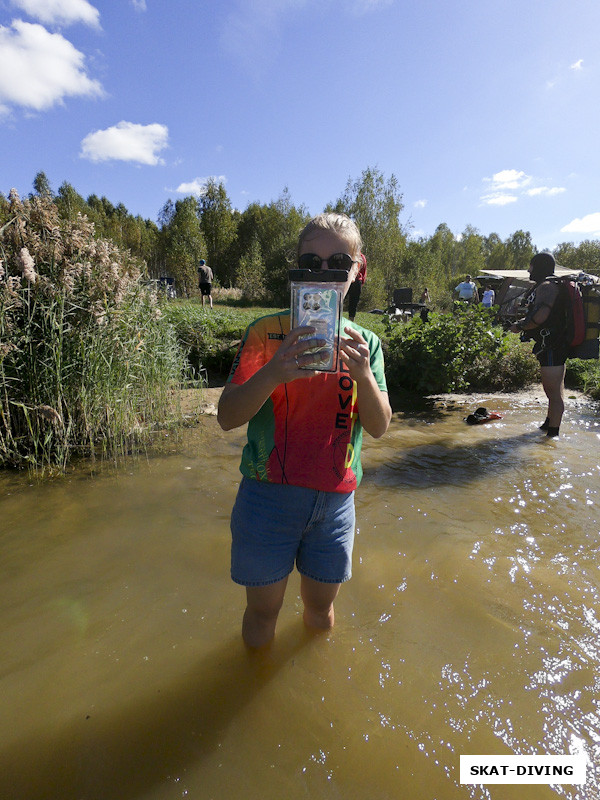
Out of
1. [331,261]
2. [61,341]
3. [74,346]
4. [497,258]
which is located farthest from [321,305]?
[497,258]

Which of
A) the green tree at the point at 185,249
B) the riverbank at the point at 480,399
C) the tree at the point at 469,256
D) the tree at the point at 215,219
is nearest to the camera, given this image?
the riverbank at the point at 480,399

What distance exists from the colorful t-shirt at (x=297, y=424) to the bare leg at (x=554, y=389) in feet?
16.4

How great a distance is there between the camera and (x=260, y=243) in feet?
123

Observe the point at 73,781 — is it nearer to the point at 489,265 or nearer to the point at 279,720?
the point at 279,720

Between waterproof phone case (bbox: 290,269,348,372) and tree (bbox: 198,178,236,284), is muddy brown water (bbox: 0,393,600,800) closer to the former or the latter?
waterproof phone case (bbox: 290,269,348,372)

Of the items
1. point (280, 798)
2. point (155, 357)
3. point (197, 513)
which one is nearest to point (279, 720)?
point (280, 798)

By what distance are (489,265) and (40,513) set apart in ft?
237

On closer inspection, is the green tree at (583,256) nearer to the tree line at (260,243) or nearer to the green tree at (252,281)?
the tree line at (260,243)

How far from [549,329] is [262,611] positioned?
17.6ft

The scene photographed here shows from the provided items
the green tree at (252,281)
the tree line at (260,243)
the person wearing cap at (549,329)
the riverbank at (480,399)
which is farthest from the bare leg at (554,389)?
the green tree at (252,281)

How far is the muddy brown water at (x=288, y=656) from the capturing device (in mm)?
1762

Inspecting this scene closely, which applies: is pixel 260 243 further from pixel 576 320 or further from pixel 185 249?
pixel 576 320

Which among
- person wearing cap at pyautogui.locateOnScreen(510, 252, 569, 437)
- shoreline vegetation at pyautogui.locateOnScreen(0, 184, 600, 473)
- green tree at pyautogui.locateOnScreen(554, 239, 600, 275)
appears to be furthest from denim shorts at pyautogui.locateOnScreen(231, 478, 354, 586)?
green tree at pyautogui.locateOnScreen(554, 239, 600, 275)

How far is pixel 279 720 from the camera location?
1951 mm
